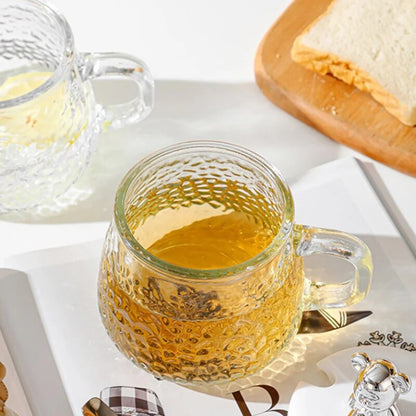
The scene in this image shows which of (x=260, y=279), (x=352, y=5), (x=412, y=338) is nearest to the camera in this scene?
(x=260, y=279)

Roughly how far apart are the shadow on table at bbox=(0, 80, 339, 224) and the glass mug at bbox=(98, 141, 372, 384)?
0.15m

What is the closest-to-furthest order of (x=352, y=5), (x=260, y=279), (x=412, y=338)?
(x=260, y=279), (x=412, y=338), (x=352, y=5)

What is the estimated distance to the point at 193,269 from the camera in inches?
25.5

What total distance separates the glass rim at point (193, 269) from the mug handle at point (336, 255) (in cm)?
3

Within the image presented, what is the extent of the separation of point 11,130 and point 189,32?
1.11ft

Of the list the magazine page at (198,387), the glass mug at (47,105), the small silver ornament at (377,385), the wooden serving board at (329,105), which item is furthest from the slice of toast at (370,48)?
the small silver ornament at (377,385)

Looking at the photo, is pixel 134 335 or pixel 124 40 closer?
pixel 134 335

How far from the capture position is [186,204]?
31.8 inches

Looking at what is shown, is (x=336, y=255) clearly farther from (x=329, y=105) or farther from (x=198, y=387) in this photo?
(x=329, y=105)

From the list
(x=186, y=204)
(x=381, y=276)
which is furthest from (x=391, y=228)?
(x=186, y=204)

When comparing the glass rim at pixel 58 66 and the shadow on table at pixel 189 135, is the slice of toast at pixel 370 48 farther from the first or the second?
the glass rim at pixel 58 66

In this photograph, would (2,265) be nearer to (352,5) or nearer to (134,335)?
(134,335)

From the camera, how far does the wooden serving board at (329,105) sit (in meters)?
0.96

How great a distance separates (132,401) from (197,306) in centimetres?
12
